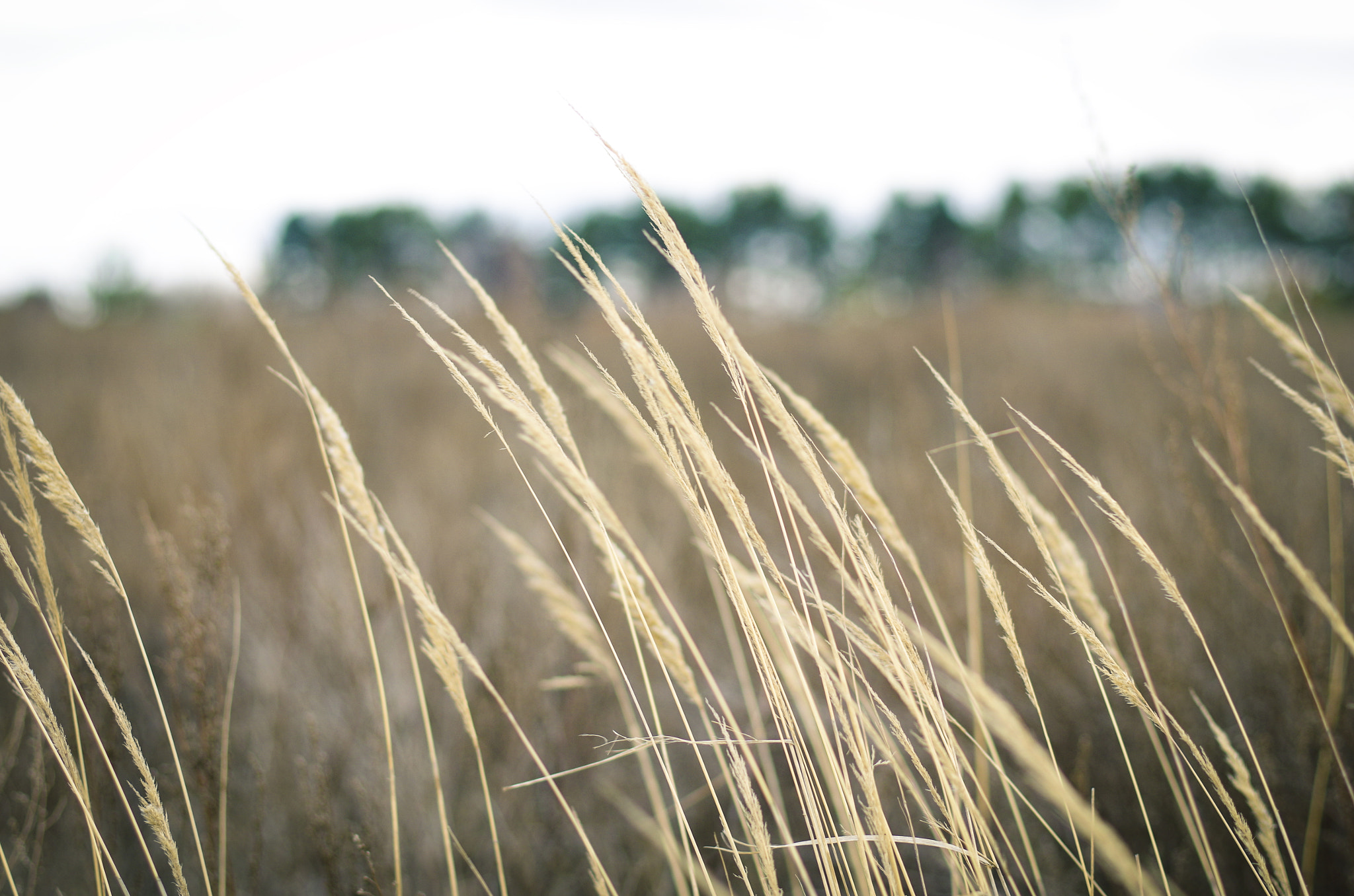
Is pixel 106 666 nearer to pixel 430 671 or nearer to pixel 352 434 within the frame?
pixel 430 671

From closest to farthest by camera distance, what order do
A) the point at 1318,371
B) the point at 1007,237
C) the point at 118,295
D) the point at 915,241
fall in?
the point at 1318,371 → the point at 118,295 → the point at 1007,237 → the point at 915,241

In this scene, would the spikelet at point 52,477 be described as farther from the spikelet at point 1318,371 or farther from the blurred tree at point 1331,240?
the blurred tree at point 1331,240

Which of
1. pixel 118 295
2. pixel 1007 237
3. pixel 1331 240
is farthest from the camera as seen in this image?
pixel 1007 237

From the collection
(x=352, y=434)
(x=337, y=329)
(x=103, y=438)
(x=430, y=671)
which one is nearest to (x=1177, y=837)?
(x=430, y=671)

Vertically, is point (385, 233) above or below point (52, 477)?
above

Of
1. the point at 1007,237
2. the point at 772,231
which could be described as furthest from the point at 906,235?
the point at 772,231

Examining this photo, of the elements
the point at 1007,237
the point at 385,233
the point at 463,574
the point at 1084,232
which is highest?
the point at 385,233

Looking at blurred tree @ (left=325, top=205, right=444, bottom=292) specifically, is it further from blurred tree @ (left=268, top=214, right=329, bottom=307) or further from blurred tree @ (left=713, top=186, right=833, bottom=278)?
blurred tree @ (left=268, top=214, right=329, bottom=307)

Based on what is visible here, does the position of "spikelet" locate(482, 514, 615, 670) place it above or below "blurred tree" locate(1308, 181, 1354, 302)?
above

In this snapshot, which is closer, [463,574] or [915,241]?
[463,574]

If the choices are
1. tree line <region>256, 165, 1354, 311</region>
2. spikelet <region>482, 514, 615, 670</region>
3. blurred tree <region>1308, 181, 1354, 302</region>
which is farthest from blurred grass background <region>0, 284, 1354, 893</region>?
blurred tree <region>1308, 181, 1354, 302</region>

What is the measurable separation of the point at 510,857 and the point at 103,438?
122 inches

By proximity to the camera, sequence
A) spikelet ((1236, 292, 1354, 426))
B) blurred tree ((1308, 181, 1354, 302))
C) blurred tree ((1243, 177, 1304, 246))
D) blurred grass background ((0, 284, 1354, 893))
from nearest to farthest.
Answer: spikelet ((1236, 292, 1354, 426)) < blurred grass background ((0, 284, 1354, 893)) < blurred tree ((1308, 181, 1354, 302)) < blurred tree ((1243, 177, 1304, 246))

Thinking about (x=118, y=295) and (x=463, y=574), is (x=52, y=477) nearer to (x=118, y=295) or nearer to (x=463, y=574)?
(x=463, y=574)
